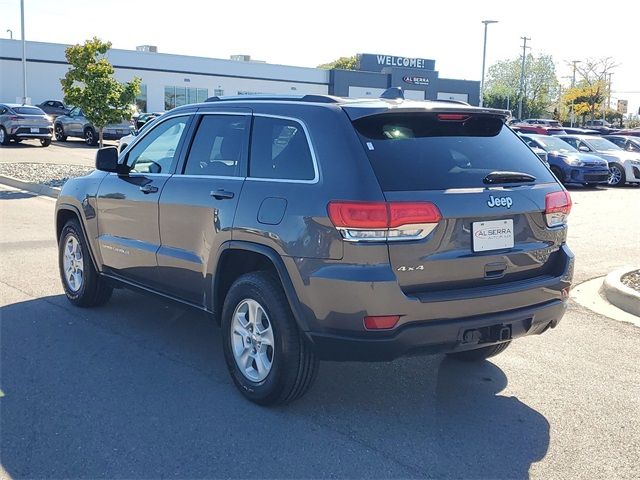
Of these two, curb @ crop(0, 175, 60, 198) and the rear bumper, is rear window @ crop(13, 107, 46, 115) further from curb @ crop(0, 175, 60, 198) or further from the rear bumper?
the rear bumper

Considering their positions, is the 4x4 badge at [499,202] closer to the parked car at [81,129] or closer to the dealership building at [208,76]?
the parked car at [81,129]

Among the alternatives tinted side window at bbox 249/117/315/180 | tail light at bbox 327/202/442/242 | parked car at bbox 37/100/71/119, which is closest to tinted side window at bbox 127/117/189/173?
tinted side window at bbox 249/117/315/180

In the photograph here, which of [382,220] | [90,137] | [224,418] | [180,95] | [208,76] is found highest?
[208,76]

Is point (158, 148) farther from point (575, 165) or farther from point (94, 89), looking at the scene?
point (575, 165)

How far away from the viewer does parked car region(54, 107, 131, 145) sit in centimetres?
2934

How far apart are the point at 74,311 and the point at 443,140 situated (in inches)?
152

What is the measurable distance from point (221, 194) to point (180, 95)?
53.9 metres

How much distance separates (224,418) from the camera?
4.19m

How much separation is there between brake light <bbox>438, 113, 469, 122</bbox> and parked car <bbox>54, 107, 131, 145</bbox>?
2633cm

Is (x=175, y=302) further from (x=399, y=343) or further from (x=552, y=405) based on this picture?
(x=552, y=405)


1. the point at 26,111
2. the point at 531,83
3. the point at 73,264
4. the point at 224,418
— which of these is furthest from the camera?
the point at 531,83

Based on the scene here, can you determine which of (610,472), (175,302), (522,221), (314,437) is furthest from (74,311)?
(610,472)

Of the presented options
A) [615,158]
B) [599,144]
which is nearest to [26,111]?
[599,144]

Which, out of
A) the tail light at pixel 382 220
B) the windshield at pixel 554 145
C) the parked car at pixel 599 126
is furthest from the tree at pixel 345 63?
the tail light at pixel 382 220
